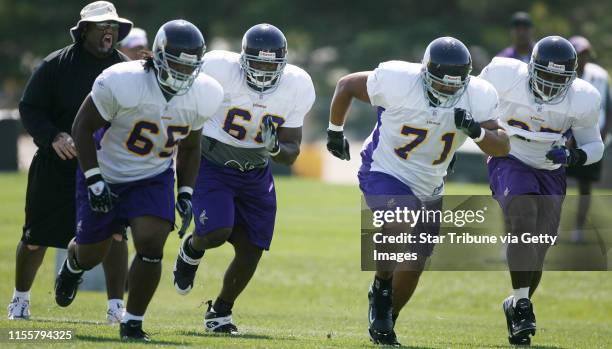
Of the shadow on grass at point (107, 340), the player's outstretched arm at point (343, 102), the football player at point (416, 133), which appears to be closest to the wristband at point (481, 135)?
the football player at point (416, 133)

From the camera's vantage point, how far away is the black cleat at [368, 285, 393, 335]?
23.4 ft

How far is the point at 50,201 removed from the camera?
316 inches

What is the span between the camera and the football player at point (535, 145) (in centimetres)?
762

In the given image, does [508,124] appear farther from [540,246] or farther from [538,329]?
[538,329]

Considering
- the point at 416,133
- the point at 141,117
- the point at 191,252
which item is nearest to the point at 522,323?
the point at 416,133

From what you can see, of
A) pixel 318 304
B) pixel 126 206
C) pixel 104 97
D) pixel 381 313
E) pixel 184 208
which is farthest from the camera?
pixel 318 304

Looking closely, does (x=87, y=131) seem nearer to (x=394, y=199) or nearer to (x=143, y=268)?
(x=143, y=268)

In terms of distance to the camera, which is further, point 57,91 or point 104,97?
point 57,91

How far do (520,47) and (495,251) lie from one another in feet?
12.1

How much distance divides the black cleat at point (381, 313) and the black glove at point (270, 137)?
1.10 metres

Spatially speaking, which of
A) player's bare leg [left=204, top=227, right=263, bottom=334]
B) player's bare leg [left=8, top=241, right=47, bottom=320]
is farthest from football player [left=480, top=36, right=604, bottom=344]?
player's bare leg [left=8, top=241, right=47, bottom=320]

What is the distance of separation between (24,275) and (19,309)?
252 millimetres

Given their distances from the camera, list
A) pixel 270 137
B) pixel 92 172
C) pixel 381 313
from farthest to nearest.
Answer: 1. pixel 381 313
2. pixel 270 137
3. pixel 92 172

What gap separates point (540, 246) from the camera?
783 centimetres
